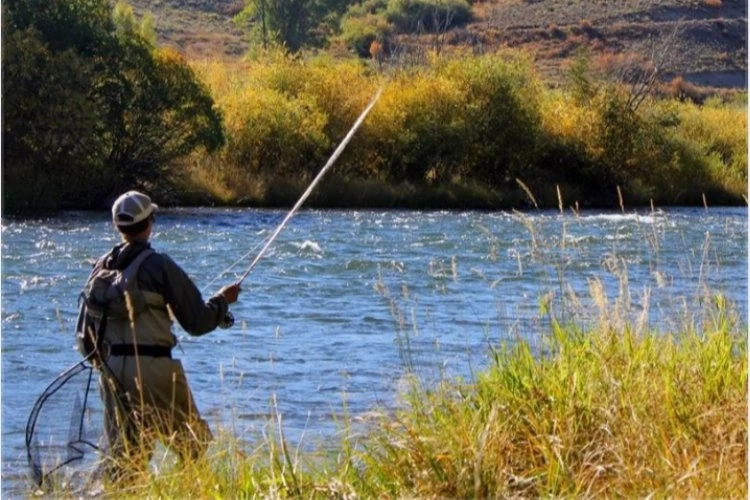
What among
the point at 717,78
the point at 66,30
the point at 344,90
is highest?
the point at 66,30

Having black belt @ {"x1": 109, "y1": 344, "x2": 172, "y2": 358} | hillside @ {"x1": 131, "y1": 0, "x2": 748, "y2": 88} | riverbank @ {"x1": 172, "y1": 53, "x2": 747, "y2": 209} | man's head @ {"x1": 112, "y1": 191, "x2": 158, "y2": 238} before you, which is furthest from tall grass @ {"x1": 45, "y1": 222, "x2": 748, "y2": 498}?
hillside @ {"x1": 131, "y1": 0, "x2": 748, "y2": 88}

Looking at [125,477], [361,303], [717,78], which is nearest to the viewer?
[125,477]

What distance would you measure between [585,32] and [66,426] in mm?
75290

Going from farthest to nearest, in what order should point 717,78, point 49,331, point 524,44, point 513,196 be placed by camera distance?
1. point 524,44
2. point 717,78
3. point 513,196
4. point 49,331

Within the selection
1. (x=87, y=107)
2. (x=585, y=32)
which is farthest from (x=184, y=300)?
(x=585, y=32)

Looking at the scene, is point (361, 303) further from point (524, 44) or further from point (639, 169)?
point (524, 44)

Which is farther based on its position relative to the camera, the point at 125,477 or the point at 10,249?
the point at 10,249

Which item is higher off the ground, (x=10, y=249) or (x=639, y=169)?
(x=10, y=249)

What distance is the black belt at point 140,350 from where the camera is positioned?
20.4ft

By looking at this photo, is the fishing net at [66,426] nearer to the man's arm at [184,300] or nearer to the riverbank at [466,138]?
the man's arm at [184,300]

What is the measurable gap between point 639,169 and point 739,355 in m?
34.2

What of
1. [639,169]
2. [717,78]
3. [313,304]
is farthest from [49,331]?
[717,78]

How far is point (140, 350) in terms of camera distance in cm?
624

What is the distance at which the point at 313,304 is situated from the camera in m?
16.7
